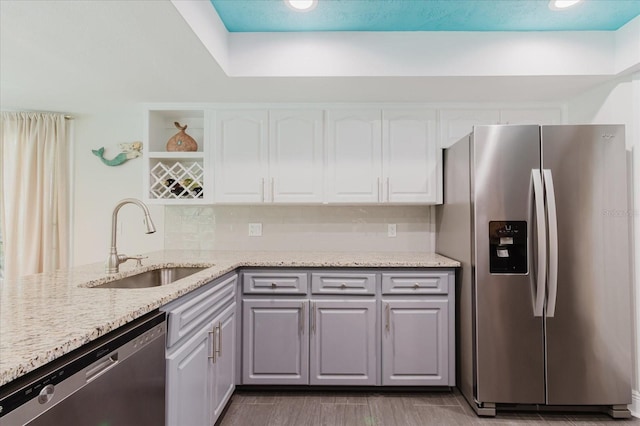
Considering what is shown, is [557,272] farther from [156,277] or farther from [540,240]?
[156,277]

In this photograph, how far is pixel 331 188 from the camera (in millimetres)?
2729

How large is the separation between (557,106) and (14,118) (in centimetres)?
456

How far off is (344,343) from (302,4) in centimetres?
211

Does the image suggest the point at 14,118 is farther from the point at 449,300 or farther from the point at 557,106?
the point at 557,106

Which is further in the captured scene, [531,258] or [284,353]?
[284,353]

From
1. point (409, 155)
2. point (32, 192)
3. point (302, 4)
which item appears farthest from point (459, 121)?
point (32, 192)

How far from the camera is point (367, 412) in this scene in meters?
2.15

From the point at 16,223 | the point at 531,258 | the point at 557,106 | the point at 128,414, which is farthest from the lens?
the point at 16,223

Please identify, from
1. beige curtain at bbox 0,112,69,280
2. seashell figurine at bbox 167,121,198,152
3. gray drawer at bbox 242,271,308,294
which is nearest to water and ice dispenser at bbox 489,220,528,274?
gray drawer at bbox 242,271,308,294

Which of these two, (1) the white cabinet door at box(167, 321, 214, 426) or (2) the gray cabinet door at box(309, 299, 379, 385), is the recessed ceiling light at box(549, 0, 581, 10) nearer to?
(2) the gray cabinet door at box(309, 299, 379, 385)

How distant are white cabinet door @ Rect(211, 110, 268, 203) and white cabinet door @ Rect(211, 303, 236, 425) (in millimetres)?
957

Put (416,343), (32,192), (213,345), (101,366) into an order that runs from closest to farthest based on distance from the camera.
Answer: (101,366) → (213,345) → (416,343) → (32,192)

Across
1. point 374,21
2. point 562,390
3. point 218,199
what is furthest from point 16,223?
point 562,390

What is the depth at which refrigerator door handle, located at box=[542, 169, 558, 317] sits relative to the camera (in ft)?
6.57
